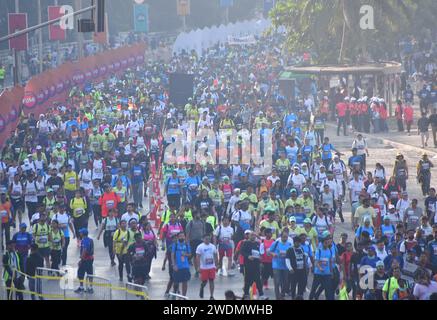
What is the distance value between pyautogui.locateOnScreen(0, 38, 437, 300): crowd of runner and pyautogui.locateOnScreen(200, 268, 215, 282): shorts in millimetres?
17

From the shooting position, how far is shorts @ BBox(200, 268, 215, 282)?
21516mm

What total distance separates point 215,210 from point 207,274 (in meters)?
4.74

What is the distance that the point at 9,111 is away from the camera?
117 ft

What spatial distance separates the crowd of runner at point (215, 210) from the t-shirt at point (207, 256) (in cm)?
2

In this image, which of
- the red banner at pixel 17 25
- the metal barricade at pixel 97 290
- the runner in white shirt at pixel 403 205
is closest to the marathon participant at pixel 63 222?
the metal barricade at pixel 97 290

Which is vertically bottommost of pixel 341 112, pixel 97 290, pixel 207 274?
pixel 341 112

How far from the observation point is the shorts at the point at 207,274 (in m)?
21.5

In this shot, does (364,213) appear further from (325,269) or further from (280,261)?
(325,269)

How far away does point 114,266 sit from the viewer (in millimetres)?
24734

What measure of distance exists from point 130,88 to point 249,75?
37.4 feet

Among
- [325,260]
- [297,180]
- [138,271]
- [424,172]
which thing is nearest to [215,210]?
[297,180]

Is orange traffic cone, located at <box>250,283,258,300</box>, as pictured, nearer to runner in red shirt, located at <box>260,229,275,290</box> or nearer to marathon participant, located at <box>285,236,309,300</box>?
runner in red shirt, located at <box>260,229,275,290</box>

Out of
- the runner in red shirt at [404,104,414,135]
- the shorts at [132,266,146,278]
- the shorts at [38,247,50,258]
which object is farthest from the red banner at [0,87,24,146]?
the runner in red shirt at [404,104,414,135]

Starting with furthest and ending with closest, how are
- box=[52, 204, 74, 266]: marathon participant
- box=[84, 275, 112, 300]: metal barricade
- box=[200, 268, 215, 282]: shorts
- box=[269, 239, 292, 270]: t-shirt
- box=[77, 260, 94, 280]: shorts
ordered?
box=[52, 204, 74, 266]: marathon participant, box=[77, 260, 94, 280]: shorts, box=[200, 268, 215, 282]: shorts, box=[269, 239, 292, 270]: t-shirt, box=[84, 275, 112, 300]: metal barricade
